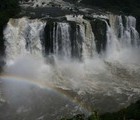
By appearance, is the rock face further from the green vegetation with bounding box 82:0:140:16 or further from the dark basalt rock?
the green vegetation with bounding box 82:0:140:16

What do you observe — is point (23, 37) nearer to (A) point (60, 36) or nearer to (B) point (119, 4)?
(A) point (60, 36)

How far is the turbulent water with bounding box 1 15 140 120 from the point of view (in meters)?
22.0

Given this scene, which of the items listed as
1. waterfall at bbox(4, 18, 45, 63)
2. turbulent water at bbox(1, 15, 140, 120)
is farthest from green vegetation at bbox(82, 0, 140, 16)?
waterfall at bbox(4, 18, 45, 63)

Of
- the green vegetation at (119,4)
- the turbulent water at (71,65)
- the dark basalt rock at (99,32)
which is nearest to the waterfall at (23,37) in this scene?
the turbulent water at (71,65)

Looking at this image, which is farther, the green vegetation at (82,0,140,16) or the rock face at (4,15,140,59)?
the green vegetation at (82,0,140,16)

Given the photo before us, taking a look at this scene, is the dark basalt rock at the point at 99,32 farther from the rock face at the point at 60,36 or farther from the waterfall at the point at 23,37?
the waterfall at the point at 23,37

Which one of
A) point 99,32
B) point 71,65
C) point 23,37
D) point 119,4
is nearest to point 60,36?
point 71,65

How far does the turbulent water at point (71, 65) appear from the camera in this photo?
2200 cm

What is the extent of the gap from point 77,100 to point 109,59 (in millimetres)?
7703

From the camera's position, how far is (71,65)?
27.2 meters

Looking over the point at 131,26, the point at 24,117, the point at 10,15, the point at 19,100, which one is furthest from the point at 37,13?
the point at 24,117

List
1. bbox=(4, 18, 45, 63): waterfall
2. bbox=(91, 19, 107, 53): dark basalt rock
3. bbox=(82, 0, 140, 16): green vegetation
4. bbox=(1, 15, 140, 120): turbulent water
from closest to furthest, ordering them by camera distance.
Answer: bbox=(1, 15, 140, 120): turbulent water
bbox=(4, 18, 45, 63): waterfall
bbox=(91, 19, 107, 53): dark basalt rock
bbox=(82, 0, 140, 16): green vegetation

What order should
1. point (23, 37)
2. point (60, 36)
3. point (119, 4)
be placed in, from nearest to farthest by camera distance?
point (23, 37), point (60, 36), point (119, 4)

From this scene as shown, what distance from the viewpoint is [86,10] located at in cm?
3272
